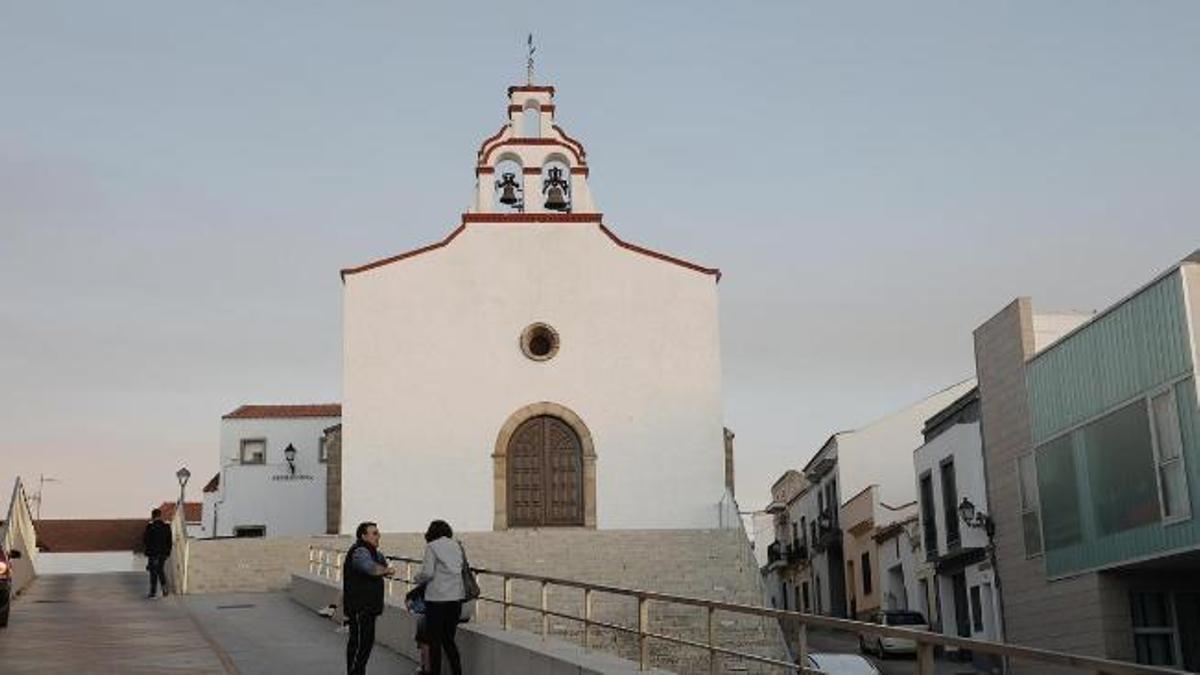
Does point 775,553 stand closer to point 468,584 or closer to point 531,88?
point 531,88

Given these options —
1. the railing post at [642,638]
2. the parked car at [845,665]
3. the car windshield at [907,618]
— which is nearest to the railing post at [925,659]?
the railing post at [642,638]

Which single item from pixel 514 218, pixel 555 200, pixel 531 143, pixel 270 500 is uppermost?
pixel 531 143

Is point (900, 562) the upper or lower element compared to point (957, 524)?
lower

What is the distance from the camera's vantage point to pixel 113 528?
191 ft

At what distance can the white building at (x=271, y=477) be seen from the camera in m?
38.8

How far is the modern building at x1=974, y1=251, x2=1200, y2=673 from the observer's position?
1672 centimetres

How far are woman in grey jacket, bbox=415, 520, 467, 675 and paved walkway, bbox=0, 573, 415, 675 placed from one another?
222cm

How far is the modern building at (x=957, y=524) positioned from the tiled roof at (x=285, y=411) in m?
21.2

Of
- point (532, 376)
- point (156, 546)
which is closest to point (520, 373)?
point (532, 376)

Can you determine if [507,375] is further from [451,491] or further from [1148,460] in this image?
[1148,460]

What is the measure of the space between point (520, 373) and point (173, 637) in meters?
13.3

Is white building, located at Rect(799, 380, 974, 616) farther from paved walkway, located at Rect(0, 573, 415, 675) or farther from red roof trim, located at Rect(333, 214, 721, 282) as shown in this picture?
paved walkway, located at Rect(0, 573, 415, 675)

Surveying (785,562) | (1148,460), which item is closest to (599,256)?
(1148,460)

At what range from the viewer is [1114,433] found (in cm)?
1831
